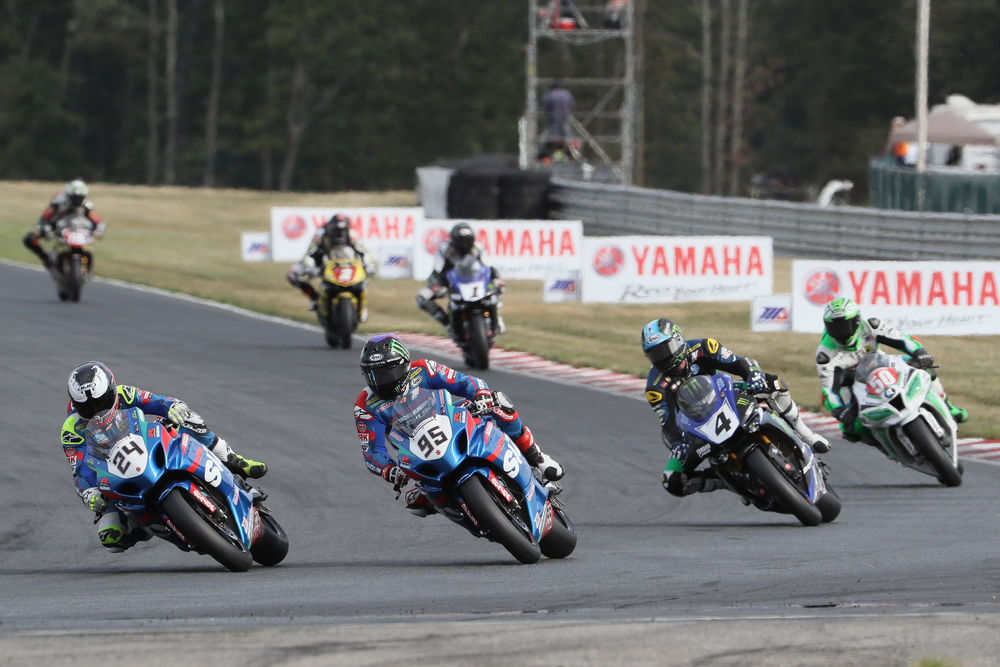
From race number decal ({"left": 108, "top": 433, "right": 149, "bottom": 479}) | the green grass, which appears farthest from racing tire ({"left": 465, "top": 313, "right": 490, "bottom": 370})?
race number decal ({"left": 108, "top": 433, "right": 149, "bottom": 479})

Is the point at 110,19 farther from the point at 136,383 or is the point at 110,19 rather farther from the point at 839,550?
the point at 839,550

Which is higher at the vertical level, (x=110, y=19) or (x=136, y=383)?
(x=110, y=19)

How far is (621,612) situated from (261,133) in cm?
6777

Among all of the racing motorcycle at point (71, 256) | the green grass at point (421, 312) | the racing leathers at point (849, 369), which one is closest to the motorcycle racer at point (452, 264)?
the green grass at point (421, 312)

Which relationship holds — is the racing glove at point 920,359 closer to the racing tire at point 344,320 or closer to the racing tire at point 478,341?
the racing tire at point 478,341

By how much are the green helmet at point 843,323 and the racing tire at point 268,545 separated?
4.86 metres

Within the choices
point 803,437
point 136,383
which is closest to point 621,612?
point 803,437

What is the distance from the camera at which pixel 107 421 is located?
891cm

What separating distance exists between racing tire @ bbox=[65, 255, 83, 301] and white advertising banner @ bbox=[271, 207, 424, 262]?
7534 mm

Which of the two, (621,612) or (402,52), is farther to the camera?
(402,52)

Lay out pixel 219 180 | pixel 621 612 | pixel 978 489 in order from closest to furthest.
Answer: pixel 621 612, pixel 978 489, pixel 219 180

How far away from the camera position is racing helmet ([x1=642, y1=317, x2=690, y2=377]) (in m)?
10.6

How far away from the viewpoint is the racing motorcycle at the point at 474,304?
17.9 m

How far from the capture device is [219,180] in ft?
252
